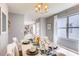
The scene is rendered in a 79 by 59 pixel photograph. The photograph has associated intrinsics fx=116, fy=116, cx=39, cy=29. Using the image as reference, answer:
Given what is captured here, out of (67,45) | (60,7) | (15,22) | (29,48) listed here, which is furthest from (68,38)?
(15,22)

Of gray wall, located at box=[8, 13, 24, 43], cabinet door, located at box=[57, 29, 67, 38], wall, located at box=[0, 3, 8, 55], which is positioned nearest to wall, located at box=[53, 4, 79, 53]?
cabinet door, located at box=[57, 29, 67, 38]

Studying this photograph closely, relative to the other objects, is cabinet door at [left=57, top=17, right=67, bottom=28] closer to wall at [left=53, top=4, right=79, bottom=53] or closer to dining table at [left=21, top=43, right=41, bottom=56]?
wall at [left=53, top=4, right=79, bottom=53]

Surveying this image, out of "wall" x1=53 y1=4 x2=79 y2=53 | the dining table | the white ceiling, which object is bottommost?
the dining table

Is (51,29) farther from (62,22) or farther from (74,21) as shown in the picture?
(74,21)

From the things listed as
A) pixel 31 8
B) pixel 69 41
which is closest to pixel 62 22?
pixel 69 41

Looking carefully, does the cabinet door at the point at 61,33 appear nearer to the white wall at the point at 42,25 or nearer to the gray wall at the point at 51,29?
the gray wall at the point at 51,29

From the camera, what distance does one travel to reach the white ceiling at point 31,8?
1736mm

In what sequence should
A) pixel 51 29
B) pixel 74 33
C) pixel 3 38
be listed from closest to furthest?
pixel 3 38
pixel 74 33
pixel 51 29

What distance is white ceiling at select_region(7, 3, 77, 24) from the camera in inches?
68.4

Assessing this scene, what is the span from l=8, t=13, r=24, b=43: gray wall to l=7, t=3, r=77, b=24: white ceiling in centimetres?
8

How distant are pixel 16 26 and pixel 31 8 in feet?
1.21

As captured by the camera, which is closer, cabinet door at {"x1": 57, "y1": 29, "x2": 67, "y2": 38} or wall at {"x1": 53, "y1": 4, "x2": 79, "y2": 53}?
wall at {"x1": 53, "y1": 4, "x2": 79, "y2": 53}

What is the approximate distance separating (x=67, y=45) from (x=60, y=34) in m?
0.21

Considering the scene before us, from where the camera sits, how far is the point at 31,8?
1.77m
